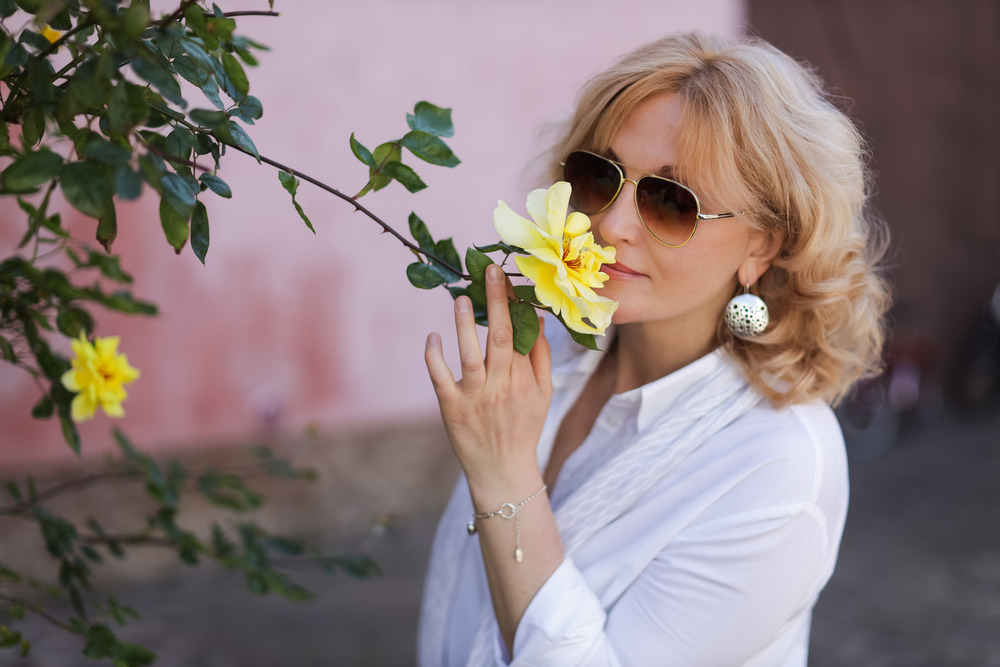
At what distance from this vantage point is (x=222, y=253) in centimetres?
375

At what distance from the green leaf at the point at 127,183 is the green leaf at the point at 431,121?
0.36m

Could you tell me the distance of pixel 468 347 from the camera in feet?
3.93

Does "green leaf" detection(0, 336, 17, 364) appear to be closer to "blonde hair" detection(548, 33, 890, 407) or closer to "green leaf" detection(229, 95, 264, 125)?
"green leaf" detection(229, 95, 264, 125)

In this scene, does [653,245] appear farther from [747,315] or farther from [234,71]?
[234,71]

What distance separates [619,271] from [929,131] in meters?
6.03

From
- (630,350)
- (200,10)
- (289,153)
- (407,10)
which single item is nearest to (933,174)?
(407,10)

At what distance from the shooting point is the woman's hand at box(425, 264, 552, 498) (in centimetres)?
122

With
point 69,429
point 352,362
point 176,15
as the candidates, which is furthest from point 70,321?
point 352,362

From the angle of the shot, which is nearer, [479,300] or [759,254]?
[479,300]

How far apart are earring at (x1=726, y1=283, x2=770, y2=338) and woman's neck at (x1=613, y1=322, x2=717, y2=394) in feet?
0.35

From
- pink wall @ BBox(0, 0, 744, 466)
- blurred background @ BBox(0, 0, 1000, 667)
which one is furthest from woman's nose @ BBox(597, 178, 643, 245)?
pink wall @ BBox(0, 0, 744, 466)

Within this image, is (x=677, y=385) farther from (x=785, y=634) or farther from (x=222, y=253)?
(x=222, y=253)

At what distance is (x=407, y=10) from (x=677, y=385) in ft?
10.1

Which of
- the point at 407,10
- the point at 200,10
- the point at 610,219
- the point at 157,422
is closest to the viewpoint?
the point at 200,10
